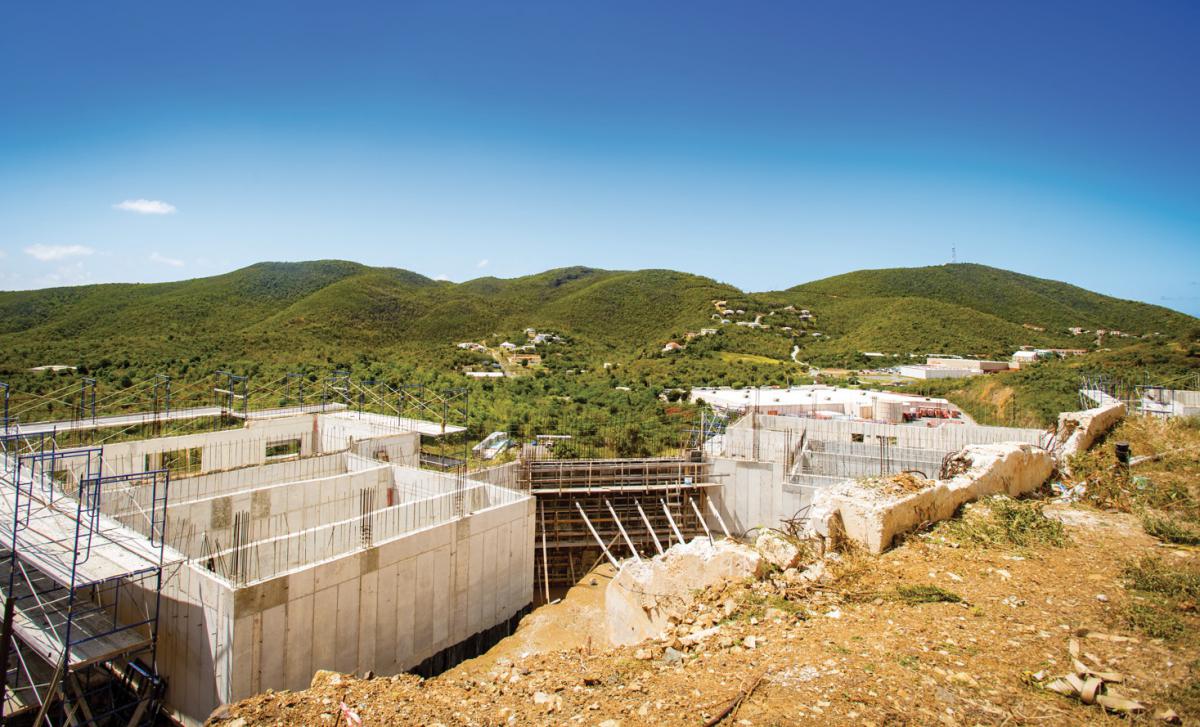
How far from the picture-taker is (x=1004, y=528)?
25.7 ft

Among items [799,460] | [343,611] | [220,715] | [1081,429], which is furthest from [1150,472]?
[220,715]

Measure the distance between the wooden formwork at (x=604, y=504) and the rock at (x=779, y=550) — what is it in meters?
7.63

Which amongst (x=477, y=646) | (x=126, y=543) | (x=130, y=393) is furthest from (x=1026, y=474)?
(x=130, y=393)


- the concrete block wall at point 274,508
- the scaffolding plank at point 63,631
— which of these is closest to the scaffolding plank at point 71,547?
the scaffolding plank at point 63,631

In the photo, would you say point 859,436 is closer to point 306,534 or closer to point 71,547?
point 306,534

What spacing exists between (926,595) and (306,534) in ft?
30.2

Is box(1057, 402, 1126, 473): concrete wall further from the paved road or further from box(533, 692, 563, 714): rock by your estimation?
the paved road

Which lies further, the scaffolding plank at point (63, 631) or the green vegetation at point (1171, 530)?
the scaffolding plank at point (63, 631)

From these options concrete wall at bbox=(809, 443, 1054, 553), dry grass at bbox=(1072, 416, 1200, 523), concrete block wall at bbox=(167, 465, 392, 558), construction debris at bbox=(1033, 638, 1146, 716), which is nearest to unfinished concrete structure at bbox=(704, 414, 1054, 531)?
dry grass at bbox=(1072, 416, 1200, 523)

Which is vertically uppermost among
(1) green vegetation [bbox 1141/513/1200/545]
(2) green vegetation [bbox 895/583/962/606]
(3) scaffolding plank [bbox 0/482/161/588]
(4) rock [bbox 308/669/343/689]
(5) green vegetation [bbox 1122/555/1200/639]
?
(1) green vegetation [bbox 1141/513/1200/545]

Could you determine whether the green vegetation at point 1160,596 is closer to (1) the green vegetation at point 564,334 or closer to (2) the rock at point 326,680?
(2) the rock at point 326,680

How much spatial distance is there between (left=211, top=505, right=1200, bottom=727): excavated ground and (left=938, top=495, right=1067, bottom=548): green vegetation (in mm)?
153

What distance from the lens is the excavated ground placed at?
14.5 feet

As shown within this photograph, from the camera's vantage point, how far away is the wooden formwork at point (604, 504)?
15.6 m
